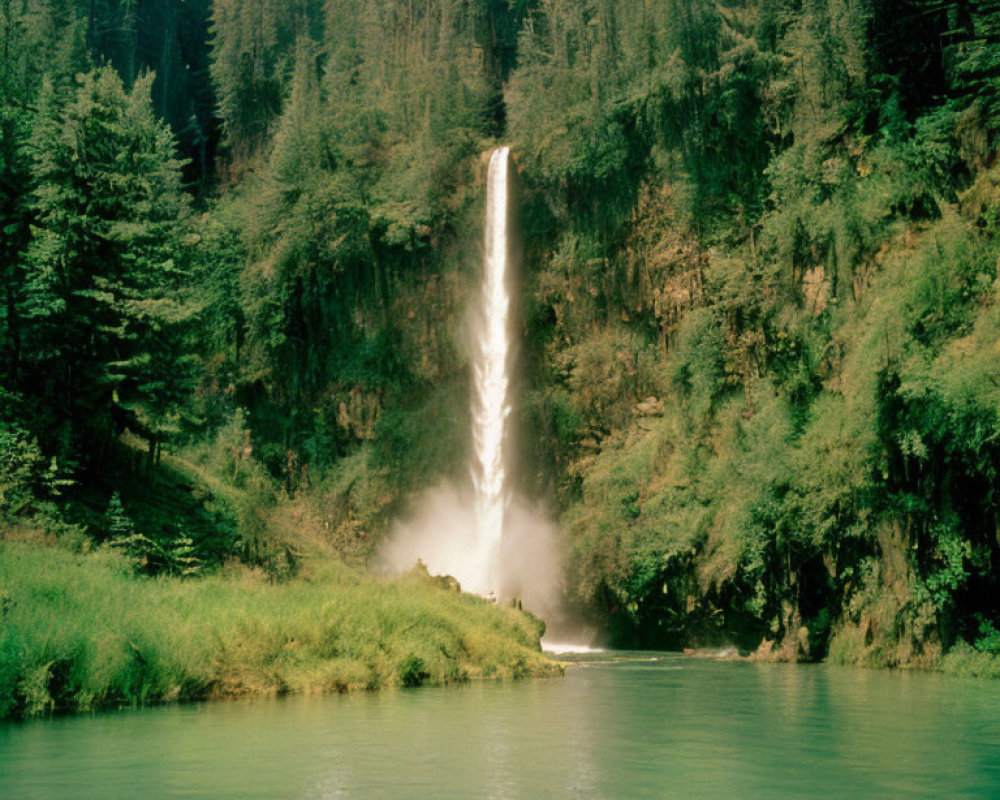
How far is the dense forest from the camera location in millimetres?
22906

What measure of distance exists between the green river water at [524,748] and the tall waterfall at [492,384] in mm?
21580

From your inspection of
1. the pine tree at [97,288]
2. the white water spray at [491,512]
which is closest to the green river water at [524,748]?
the pine tree at [97,288]

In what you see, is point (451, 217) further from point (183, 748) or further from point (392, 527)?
point (183, 748)

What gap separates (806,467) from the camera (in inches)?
1006

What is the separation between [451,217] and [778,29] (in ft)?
45.7

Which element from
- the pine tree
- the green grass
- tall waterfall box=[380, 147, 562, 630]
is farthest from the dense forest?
the green grass

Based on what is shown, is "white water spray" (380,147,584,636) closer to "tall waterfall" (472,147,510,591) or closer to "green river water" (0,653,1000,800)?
"tall waterfall" (472,147,510,591)

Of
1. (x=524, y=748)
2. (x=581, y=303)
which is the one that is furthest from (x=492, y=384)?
(x=524, y=748)

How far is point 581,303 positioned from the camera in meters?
39.5

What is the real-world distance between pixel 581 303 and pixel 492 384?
173 inches

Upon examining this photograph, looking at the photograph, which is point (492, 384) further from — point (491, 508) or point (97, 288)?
point (97, 288)

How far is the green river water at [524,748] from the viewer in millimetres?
9336

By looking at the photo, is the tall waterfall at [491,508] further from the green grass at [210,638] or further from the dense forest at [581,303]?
the green grass at [210,638]

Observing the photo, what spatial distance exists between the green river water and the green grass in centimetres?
71
